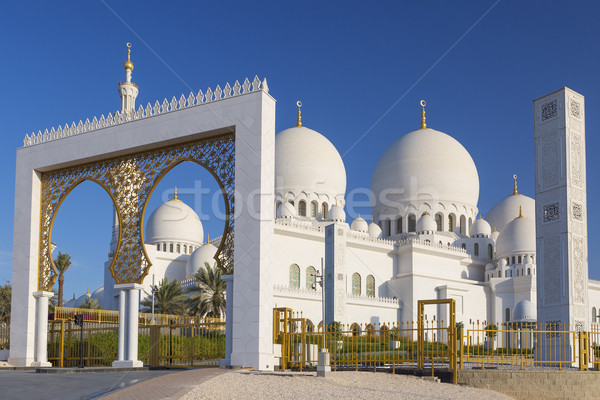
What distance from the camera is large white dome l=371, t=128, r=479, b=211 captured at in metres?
41.2

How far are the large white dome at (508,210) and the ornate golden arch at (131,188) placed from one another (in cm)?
3373

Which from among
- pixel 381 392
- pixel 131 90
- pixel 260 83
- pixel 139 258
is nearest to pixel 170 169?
pixel 139 258

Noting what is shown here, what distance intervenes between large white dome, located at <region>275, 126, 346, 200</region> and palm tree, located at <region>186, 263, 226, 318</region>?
12.5 m

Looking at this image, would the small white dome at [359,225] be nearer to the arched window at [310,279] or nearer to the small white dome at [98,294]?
the arched window at [310,279]

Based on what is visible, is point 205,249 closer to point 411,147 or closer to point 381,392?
point 411,147

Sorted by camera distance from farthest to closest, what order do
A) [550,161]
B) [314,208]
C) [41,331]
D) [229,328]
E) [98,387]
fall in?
[314,208], [41,331], [550,161], [229,328], [98,387]

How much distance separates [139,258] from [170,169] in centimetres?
191

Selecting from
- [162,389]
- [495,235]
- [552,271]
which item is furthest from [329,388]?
[495,235]

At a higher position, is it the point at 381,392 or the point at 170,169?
the point at 170,169

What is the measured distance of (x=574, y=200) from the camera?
1422 cm

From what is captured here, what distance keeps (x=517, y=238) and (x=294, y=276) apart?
45.2 feet

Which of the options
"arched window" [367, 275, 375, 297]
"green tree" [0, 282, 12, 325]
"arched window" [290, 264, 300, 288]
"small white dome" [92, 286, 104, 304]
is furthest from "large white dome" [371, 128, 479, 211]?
"green tree" [0, 282, 12, 325]

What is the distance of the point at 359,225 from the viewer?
39000 mm

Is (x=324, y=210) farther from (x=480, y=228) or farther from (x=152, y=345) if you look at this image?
(x=152, y=345)
